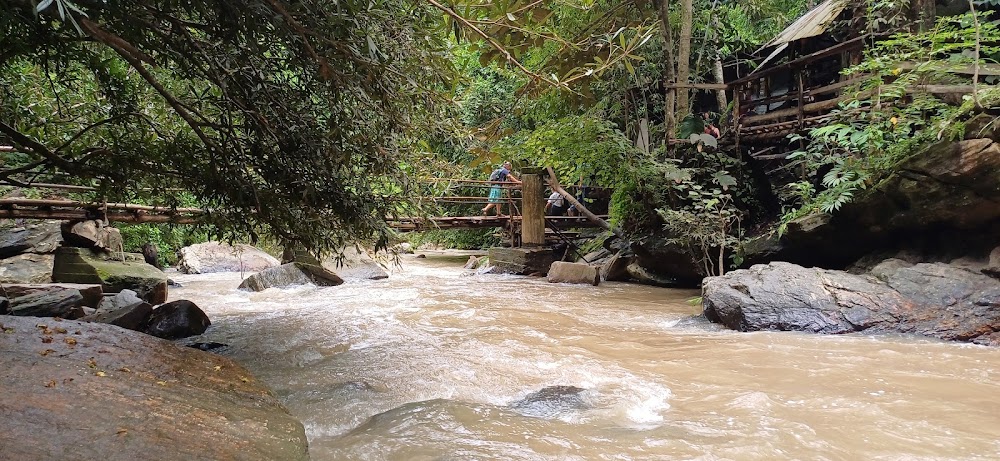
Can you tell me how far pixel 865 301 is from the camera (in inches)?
199

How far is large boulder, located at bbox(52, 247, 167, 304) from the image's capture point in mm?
6934

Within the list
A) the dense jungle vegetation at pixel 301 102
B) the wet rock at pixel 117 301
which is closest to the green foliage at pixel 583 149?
the dense jungle vegetation at pixel 301 102

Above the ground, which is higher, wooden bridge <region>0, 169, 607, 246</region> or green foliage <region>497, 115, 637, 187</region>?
green foliage <region>497, 115, 637, 187</region>

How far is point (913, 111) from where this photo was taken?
5473 millimetres

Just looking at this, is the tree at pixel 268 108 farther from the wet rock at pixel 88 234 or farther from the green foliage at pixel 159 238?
the green foliage at pixel 159 238

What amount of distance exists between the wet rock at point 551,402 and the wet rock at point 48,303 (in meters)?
3.77

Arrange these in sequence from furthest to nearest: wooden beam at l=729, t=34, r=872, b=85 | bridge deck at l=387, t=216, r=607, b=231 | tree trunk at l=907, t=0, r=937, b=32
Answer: bridge deck at l=387, t=216, r=607, b=231 → wooden beam at l=729, t=34, r=872, b=85 → tree trunk at l=907, t=0, r=937, b=32

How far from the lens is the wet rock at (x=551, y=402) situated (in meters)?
2.98

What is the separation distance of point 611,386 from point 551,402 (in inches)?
23.0

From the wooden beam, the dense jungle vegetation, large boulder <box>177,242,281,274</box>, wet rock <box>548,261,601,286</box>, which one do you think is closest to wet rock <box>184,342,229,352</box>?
the dense jungle vegetation

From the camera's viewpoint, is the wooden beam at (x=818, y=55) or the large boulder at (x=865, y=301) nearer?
the large boulder at (x=865, y=301)

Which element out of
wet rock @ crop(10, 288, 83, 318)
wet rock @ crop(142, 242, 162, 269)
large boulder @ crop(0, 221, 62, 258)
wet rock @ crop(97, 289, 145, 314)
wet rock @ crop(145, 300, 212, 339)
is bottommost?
wet rock @ crop(145, 300, 212, 339)

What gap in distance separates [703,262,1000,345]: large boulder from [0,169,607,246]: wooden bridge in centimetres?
295

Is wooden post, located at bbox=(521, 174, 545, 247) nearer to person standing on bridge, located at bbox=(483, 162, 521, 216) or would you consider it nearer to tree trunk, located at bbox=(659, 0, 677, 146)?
person standing on bridge, located at bbox=(483, 162, 521, 216)
